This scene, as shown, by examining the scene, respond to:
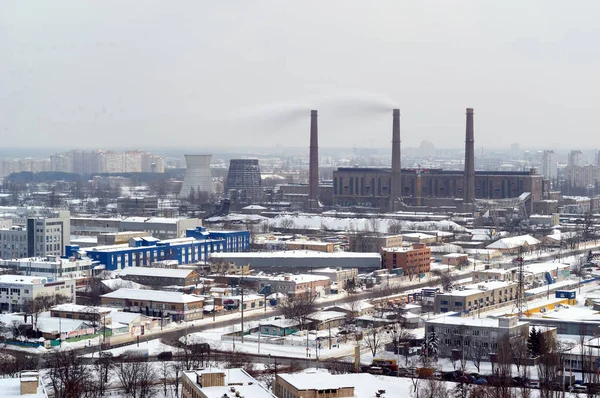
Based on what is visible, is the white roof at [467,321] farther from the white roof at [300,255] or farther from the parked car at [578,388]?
the white roof at [300,255]

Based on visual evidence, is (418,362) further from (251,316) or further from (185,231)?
(185,231)

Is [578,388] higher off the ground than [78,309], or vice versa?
[78,309]

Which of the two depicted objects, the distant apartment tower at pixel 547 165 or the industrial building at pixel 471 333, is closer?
the industrial building at pixel 471 333

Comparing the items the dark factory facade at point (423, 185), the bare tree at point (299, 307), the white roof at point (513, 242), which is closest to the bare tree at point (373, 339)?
the bare tree at point (299, 307)

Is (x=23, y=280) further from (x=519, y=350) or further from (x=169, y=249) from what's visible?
(x=519, y=350)

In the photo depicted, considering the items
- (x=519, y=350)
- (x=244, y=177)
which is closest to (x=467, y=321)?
(x=519, y=350)

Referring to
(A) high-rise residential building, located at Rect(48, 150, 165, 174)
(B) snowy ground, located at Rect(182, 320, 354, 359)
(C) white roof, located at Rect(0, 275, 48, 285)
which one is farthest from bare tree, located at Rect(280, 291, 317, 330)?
(A) high-rise residential building, located at Rect(48, 150, 165, 174)
